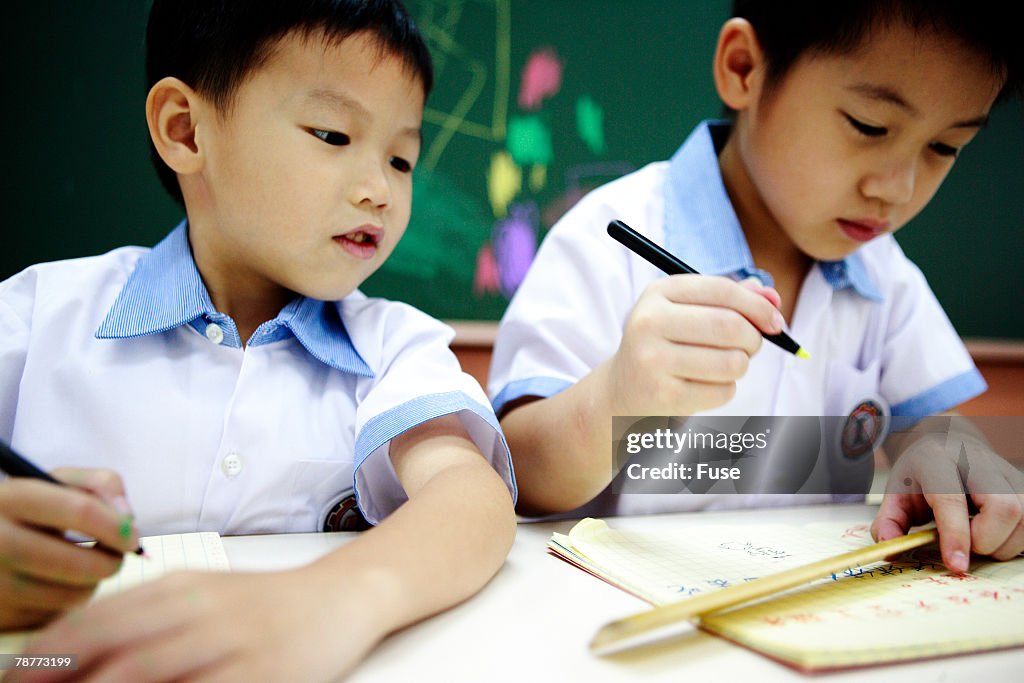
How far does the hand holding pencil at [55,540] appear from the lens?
37 cm

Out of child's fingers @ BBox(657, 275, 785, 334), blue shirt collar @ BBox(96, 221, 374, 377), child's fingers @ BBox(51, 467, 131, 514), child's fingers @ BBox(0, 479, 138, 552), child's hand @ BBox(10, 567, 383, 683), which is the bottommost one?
child's hand @ BBox(10, 567, 383, 683)

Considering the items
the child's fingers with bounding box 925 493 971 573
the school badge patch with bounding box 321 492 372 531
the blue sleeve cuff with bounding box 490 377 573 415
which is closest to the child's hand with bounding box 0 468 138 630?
the school badge patch with bounding box 321 492 372 531

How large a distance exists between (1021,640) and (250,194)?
643mm

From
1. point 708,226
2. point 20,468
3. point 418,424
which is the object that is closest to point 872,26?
point 708,226

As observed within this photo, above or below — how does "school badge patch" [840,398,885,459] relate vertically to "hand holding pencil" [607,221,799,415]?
below

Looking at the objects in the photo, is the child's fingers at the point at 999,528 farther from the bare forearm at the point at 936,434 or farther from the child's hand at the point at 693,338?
the child's hand at the point at 693,338

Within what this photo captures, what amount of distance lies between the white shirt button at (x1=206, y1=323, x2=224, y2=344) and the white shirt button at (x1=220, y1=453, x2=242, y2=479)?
11 centimetres

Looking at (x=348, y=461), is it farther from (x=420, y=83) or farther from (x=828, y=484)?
(x=828, y=484)

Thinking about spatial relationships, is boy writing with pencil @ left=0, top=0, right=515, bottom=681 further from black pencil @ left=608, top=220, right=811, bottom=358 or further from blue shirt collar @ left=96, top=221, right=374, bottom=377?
black pencil @ left=608, top=220, right=811, bottom=358

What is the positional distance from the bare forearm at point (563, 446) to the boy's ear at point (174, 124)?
391mm

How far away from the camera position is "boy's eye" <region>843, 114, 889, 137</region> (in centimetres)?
76

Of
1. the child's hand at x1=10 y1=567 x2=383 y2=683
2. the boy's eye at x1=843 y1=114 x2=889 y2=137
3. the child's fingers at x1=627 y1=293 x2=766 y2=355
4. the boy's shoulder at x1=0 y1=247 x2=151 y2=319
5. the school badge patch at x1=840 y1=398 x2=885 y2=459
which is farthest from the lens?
the school badge patch at x1=840 y1=398 x2=885 y2=459

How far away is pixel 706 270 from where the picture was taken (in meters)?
0.87

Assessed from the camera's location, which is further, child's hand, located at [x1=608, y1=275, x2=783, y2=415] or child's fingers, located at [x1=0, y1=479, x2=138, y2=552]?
child's hand, located at [x1=608, y1=275, x2=783, y2=415]
